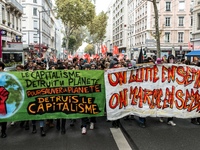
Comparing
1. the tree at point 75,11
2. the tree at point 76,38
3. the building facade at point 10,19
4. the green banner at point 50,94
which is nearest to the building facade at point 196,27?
the building facade at point 10,19

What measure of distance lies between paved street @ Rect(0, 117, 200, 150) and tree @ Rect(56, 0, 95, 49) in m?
42.2

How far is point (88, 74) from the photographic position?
6.46 m

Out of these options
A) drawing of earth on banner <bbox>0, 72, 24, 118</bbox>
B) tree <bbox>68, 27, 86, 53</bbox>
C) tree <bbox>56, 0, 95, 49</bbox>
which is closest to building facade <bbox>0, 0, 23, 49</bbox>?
tree <bbox>56, 0, 95, 49</bbox>

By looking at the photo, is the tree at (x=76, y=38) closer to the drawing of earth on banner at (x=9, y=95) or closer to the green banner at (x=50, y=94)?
the green banner at (x=50, y=94)

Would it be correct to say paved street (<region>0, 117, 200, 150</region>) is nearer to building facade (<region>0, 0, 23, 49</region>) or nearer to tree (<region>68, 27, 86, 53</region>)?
building facade (<region>0, 0, 23, 49</region>)

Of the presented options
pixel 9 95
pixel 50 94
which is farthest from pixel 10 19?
pixel 50 94

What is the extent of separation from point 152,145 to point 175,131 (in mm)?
1330

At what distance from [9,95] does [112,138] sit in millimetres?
2542

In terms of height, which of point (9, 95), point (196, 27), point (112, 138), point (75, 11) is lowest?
point (112, 138)

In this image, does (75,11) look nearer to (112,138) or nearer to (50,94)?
(50,94)

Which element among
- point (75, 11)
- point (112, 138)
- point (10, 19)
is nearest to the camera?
point (112, 138)

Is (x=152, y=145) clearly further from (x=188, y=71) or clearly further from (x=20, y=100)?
(x=20, y=100)

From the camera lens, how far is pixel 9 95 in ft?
20.0

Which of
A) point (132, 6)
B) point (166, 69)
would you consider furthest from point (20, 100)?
point (132, 6)
